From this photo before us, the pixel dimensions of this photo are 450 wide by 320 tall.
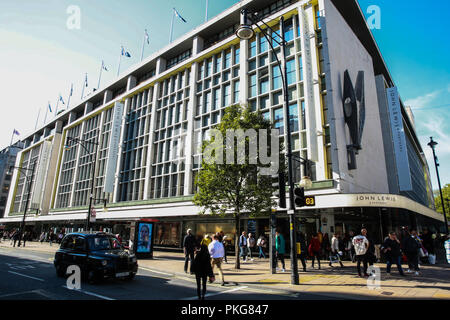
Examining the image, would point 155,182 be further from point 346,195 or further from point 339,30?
point 339,30

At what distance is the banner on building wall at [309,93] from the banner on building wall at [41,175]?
176ft

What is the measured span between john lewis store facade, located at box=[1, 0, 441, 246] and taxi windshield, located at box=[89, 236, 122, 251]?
40.7ft

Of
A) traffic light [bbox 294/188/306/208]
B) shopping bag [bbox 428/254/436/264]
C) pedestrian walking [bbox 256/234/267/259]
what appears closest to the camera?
traffic light [bbox 294/188/306/208]

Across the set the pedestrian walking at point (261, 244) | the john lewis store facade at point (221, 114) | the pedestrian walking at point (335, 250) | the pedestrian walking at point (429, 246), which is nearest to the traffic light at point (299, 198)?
the pedestrian walking at point (335, 250)

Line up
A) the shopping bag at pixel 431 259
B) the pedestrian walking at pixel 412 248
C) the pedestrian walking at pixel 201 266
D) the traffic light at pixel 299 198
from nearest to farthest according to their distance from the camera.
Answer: the pedestrian walking at pixel 201 266
the traffic light at pixel 299 198
the pedestrian walking at pixel 412 248
the shopping bag at pixel 431 259

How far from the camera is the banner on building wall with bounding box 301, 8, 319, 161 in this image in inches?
797

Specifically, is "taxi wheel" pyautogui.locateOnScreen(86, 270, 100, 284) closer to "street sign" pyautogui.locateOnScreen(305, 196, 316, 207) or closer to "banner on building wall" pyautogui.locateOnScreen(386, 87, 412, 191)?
"street sign" pyautogui.locateOnScreen(305, 196, 316, 207)

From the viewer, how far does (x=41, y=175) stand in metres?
53.9

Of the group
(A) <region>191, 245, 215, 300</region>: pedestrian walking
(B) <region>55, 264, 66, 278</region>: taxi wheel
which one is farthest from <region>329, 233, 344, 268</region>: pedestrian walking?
(B) <region>55, 264, 66, 278</region>: taxi wheel

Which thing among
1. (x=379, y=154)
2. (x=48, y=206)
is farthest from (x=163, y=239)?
(x=48, y=206)

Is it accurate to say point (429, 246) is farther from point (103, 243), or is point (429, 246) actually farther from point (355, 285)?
point (103, 243)

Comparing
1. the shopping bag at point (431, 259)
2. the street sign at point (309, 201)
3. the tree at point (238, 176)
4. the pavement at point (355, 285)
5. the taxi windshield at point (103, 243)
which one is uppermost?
the tree at point (238, 176)

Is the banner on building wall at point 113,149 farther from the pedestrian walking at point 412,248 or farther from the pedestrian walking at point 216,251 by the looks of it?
the pedestrian walking at point 412,248

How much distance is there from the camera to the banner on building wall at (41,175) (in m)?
52.4
